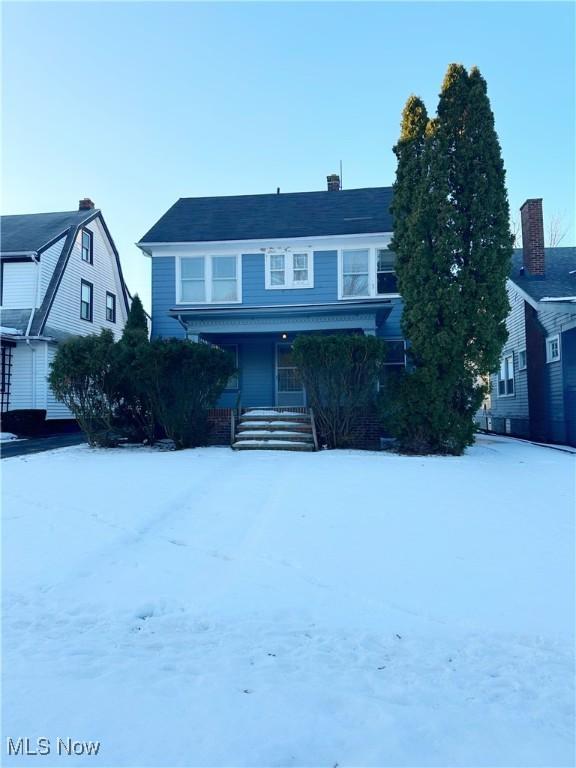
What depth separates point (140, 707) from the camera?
2182 mm

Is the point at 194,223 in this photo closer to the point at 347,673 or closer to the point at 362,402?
the point at 362,402

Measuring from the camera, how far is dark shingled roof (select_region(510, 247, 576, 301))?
13.6 metres

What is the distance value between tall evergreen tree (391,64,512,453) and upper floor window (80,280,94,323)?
1593 centimetres

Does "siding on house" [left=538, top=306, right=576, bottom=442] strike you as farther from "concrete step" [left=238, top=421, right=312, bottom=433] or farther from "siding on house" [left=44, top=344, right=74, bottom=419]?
"siding on house" [left=44, top=344, right=74, bottom=419]

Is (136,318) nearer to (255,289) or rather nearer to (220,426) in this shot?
(255,289)

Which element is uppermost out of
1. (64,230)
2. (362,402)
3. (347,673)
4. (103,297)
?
(64,230)

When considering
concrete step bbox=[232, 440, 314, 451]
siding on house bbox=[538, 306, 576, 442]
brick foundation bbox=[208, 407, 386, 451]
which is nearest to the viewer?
concrete step bbox=[232, 440, 314, 451]

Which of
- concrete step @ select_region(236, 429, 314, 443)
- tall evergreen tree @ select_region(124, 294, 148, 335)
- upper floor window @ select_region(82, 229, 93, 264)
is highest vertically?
upper floor window @ select_region(82, 229, 93, 264)

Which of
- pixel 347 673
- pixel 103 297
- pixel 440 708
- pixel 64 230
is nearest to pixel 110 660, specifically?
pixel 347 673

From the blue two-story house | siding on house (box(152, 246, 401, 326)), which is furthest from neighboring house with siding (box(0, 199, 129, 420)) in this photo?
the blue two-story house

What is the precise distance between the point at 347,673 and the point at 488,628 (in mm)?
1070

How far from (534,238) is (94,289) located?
18.3 metres

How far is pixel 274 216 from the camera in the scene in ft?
51.8

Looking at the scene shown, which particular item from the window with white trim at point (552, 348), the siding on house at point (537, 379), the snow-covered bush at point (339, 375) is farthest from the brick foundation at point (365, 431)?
the window with white trim at point (552, 348)
